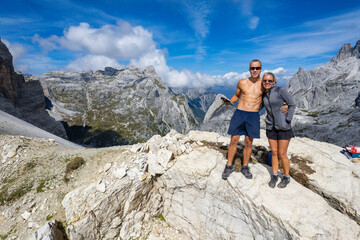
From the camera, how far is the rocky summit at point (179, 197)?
28.0 ft

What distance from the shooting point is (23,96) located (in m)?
99.8

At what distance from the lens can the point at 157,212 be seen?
13.3 m

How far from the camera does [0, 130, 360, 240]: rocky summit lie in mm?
8547

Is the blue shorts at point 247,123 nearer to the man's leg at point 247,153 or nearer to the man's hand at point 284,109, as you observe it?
the man's leg at point 247,153

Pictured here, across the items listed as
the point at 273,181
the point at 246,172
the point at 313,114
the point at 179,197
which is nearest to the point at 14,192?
the point at 179,197

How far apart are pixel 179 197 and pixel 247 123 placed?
8.11 meters

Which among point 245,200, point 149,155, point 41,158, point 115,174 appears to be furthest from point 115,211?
point 41,158

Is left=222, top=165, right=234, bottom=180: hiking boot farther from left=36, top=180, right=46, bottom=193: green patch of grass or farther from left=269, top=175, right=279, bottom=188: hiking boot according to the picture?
left=36, top=180, right=46, bottom=193: green patch of grass

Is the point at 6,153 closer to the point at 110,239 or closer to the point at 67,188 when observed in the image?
the point at 67,188

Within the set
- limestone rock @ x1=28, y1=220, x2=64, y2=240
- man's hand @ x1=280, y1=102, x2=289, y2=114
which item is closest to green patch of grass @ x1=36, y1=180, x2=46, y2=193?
limestone rock @ x1=28, y1=220, x2=64, y2=240

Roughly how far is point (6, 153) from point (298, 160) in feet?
101

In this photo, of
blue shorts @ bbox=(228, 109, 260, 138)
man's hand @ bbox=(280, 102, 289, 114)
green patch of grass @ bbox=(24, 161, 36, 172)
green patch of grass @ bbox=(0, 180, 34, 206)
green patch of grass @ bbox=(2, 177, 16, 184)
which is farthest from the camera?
green patch of grass @ bbox=(24, 161, 36, 172)

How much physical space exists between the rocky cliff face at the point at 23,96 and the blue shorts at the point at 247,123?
105 meters

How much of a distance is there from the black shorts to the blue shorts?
2.35 ft
